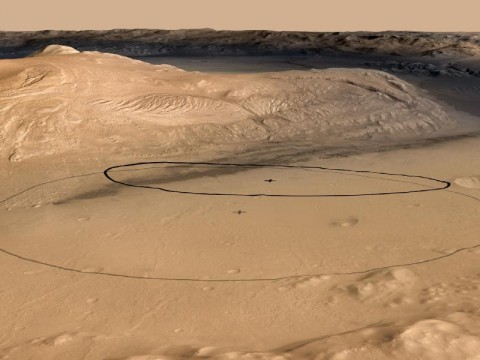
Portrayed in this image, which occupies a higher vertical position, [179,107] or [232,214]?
[179,107]

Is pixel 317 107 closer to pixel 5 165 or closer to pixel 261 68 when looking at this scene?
pixel 5 165

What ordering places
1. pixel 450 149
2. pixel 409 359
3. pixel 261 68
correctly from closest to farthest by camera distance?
pixel 409 359
pixel 450 149
pixel 261 68

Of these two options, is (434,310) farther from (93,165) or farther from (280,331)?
(93,165)

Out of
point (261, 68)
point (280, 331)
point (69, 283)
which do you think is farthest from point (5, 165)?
point (261, 68)

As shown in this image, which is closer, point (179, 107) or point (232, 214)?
point (232, 214)

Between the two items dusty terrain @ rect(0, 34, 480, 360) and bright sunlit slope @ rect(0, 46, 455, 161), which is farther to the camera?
bright sunlit slope @ rect(0, 46, 455, 161)

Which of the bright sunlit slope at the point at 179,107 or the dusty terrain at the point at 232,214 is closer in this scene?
the dusty terrain at the point at 232,214

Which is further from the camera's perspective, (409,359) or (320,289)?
(320,289)

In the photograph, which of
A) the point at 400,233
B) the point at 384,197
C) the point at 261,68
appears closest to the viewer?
the point at 400,233
